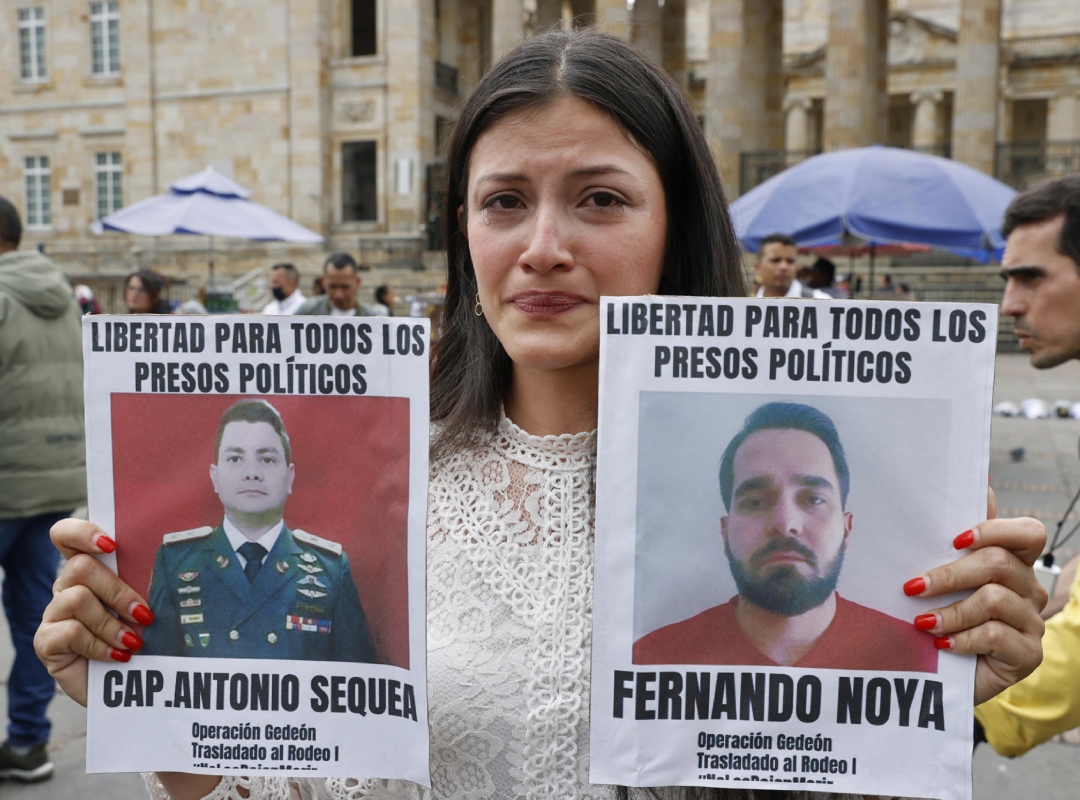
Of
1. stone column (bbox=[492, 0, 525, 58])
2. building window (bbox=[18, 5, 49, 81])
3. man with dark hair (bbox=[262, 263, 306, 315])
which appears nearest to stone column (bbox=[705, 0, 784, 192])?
stone column (bbox=[492, 0, 525, 58])

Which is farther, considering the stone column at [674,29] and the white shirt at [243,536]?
the stone column at [674,29]

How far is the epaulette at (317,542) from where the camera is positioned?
59.4 inches

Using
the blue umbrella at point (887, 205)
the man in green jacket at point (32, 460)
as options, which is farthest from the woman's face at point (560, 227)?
the blue umbrella at point (887, 205)

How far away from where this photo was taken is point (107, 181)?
3284 centimetres

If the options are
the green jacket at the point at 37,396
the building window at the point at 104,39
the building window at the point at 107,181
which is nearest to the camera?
the green jacket at the point at 37,396

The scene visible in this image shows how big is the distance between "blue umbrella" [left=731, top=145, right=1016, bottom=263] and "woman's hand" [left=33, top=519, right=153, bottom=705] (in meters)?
7.59

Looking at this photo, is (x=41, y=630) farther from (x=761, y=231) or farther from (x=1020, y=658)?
(x=761, y=231)

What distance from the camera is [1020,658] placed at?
139cm

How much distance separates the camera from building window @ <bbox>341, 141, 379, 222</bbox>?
31328 mm

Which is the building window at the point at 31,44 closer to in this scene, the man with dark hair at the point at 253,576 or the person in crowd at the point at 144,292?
the person in crowd at the point at 144,292

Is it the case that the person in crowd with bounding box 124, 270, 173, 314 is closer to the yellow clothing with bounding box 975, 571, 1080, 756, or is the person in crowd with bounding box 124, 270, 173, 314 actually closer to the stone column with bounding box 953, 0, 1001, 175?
the yellow clothing with bounding box 975, 571, 1080, 756

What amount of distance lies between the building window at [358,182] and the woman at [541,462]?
30.4 meters

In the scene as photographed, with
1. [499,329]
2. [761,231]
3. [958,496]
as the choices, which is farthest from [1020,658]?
[761,231]

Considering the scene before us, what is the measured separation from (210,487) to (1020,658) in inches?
47.5
